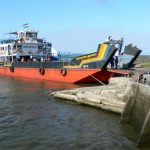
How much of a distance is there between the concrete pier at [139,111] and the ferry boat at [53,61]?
12219 millimetres

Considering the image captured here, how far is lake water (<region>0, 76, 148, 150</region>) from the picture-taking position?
12625 millimetres

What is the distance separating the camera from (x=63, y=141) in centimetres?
1296

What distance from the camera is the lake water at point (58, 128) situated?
1262 cm

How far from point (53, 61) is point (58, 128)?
783 inches

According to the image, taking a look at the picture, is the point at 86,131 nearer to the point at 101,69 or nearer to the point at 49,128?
the point at 49,128

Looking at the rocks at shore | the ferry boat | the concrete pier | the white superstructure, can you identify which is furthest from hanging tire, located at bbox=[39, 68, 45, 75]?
the concrete pier

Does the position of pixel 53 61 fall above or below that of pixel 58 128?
above

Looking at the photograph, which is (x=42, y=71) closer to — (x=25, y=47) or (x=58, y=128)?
(x=25, y=47)

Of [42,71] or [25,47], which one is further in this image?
[25,47]

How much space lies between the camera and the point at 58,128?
14781 mm

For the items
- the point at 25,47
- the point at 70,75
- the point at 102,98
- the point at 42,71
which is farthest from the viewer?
the point at 25,47

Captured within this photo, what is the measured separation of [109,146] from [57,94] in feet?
30.8

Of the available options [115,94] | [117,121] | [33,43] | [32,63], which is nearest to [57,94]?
[115,94]

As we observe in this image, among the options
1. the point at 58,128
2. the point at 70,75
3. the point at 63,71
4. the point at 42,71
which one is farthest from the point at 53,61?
the point at 58,128
